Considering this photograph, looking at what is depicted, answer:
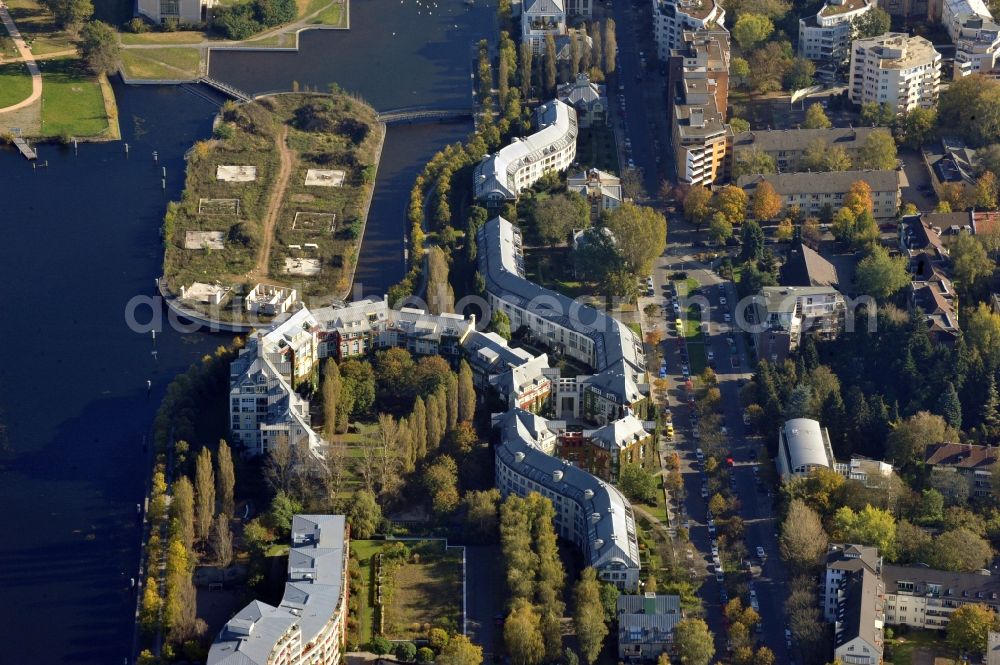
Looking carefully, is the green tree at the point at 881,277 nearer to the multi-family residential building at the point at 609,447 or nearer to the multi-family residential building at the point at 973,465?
the multi-family residential building at the point at 973,465

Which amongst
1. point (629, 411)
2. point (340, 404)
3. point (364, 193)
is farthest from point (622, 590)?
point (364, 193)

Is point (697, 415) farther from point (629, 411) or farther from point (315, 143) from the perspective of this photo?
point (315, 143)

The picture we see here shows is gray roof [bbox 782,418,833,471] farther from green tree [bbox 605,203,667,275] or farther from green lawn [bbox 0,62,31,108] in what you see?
green lawn [bbox 0,62,31,108]

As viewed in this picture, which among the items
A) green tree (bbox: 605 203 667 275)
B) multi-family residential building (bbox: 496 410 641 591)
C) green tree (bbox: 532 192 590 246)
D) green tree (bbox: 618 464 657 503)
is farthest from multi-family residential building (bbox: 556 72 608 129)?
green tree (bbox: 618 464 657 503)

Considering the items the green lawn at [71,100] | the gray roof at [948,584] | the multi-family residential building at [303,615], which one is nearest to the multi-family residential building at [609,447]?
the multi-family residential building at [303,615]

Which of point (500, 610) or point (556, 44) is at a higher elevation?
point (556, 44)

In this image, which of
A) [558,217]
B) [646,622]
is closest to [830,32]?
[558,217]
